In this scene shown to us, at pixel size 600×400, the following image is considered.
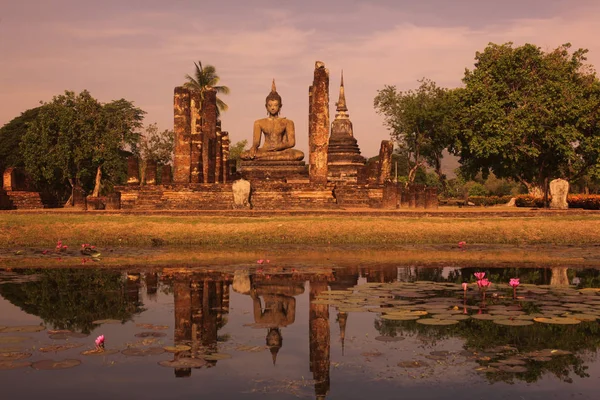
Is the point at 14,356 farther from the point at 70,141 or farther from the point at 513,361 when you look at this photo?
the point at 70,141

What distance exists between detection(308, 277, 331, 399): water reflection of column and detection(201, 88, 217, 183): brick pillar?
1927 cm

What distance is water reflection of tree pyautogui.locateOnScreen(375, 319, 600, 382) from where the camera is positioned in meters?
6.53

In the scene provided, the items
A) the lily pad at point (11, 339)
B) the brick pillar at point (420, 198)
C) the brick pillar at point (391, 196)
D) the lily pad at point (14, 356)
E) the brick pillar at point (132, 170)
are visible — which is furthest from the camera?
the brick pillar at point (132, 170)

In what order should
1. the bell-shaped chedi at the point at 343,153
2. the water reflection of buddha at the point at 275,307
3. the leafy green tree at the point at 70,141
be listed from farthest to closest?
the bell-shaped chedi at the point at 343,153, the leafy green tree at the point at 70,141, the water reflection of buddha at the point at 275,307

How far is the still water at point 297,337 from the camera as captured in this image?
6027 mm

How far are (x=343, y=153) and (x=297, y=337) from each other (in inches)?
1548

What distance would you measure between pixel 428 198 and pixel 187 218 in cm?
1264

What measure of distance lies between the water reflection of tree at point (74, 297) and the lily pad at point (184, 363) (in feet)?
6.14

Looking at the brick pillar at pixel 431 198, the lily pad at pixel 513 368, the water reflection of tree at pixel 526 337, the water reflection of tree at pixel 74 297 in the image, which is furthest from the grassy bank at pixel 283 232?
the lily pad at pixel 513 368

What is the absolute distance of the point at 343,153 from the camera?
46812 millimetres

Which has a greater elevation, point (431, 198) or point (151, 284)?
point (431, 198)

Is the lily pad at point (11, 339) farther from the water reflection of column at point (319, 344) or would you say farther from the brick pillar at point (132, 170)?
the brick pillar at point (132, 170)

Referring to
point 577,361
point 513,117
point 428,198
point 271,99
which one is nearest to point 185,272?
point 577,361

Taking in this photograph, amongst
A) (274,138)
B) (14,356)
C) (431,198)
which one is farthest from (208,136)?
(14,356)
